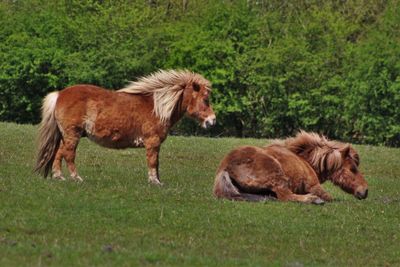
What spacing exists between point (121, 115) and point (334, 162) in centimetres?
384

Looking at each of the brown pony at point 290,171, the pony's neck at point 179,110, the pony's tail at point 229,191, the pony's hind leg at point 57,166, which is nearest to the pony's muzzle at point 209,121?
the pony's neck at point 179,110

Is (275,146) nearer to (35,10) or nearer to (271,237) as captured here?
(271,237)

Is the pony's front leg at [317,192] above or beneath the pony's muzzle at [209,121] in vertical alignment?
beneath

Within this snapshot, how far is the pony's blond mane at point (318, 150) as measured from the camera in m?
16.5

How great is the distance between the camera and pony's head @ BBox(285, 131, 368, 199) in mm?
16547

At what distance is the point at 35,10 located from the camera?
144 feet

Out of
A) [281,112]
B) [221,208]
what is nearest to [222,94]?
[281,112]

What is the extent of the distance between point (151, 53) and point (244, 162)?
2719 cm

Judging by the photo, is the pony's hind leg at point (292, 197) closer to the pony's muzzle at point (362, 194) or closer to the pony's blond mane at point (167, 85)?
the pony's muzzle at point (362, 194)

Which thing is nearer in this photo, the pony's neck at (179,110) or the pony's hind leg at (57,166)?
the pony's hind leg at (57,166)

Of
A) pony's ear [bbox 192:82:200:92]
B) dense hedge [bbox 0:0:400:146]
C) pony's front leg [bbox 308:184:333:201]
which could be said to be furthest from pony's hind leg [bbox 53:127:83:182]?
dense hedge [bbox 0:0:400:146]

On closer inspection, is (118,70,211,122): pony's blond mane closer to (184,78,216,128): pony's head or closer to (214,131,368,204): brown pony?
(184,78,216,128): pony's head

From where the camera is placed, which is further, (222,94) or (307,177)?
(222,94)

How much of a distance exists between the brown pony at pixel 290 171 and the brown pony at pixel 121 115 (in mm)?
1942
